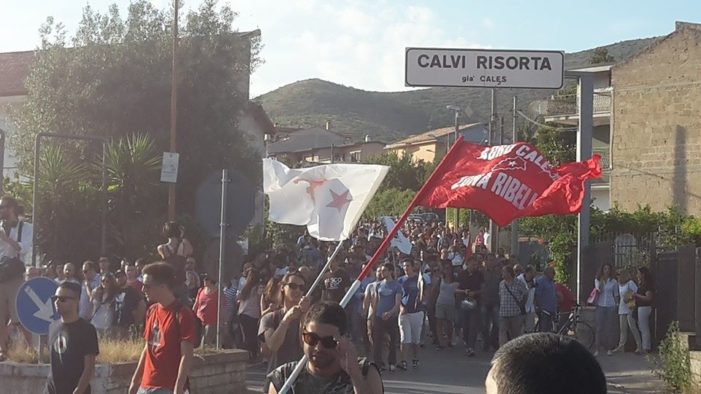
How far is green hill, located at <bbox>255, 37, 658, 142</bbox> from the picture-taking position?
15425cm

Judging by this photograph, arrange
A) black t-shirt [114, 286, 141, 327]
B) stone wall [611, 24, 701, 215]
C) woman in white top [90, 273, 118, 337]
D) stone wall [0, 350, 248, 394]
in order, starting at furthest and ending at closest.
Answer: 1. stone wall [611, 24, 701, 215]
2. woman in white top [90, 273, 118, 337]
3. black t-shirt [114, 286, 141, 327]
4. stone wall [0, 350, 248, 394]

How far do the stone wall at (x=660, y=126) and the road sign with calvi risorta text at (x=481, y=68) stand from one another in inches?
1312

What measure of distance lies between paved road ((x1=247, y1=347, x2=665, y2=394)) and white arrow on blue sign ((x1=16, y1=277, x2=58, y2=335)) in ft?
14.4

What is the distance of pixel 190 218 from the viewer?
28.2 metres

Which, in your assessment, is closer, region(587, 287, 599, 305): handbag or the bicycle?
the bicycle

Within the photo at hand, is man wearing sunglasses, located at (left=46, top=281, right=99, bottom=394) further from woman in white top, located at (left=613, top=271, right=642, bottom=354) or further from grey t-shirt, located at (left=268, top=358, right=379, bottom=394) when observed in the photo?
woman in white top, located at (left=613, top=271, right=642, bottom=354)

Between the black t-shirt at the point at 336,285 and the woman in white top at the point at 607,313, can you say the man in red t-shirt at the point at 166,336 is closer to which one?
the black t-shirt at the point at 336,285

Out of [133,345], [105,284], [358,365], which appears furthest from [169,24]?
[358,365]

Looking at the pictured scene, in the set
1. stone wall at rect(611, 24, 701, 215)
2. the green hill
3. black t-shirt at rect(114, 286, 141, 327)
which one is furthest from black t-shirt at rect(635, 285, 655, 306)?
the green hill

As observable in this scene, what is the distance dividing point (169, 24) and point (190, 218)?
8733 millimetres

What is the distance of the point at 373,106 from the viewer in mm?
165375

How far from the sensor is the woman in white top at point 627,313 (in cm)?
1912

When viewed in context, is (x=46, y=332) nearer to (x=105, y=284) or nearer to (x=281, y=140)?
(x=105, y=284)

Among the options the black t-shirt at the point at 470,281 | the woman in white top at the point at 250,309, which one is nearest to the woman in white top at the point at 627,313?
the black t-shirt at the point at 470,281
